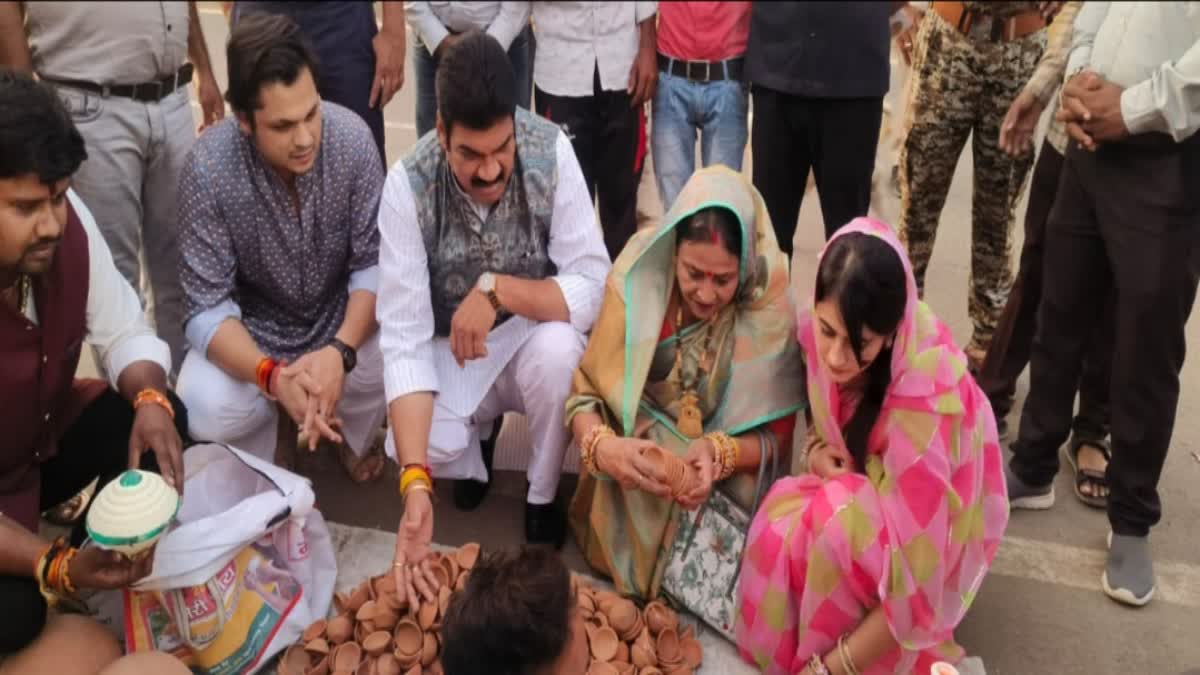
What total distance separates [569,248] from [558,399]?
0.37 meters

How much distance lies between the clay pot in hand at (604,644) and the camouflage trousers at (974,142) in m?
1.71

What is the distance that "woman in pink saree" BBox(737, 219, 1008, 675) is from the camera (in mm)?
1833

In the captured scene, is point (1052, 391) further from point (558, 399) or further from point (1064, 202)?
point (558, 399)

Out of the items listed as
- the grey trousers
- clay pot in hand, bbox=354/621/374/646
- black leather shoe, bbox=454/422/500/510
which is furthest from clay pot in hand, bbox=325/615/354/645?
the grey trousers

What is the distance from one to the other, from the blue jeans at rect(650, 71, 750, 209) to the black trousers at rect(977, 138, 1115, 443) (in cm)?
92

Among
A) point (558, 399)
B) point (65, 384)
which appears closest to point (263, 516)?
point (65, 384)

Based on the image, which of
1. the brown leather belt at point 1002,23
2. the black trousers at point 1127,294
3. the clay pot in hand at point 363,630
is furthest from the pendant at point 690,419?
the brown leather belt at point 1002,23

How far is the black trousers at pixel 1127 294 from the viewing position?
6.94 feet

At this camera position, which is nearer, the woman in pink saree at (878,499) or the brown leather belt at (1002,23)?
the woman in pink saree at (878,499)

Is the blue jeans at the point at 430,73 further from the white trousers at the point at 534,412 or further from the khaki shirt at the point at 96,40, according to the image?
the white trousers at the point at 534,412

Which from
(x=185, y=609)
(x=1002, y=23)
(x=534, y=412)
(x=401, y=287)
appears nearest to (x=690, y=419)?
(x=534, y=412)

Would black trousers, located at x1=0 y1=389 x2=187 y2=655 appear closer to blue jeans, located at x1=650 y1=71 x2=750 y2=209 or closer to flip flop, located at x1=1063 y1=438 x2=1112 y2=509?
blue jeans, located at x1=650 y1=71 x2=750 y2=209

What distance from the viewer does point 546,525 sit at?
8.21 ft

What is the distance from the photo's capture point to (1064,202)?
92.6 inches
